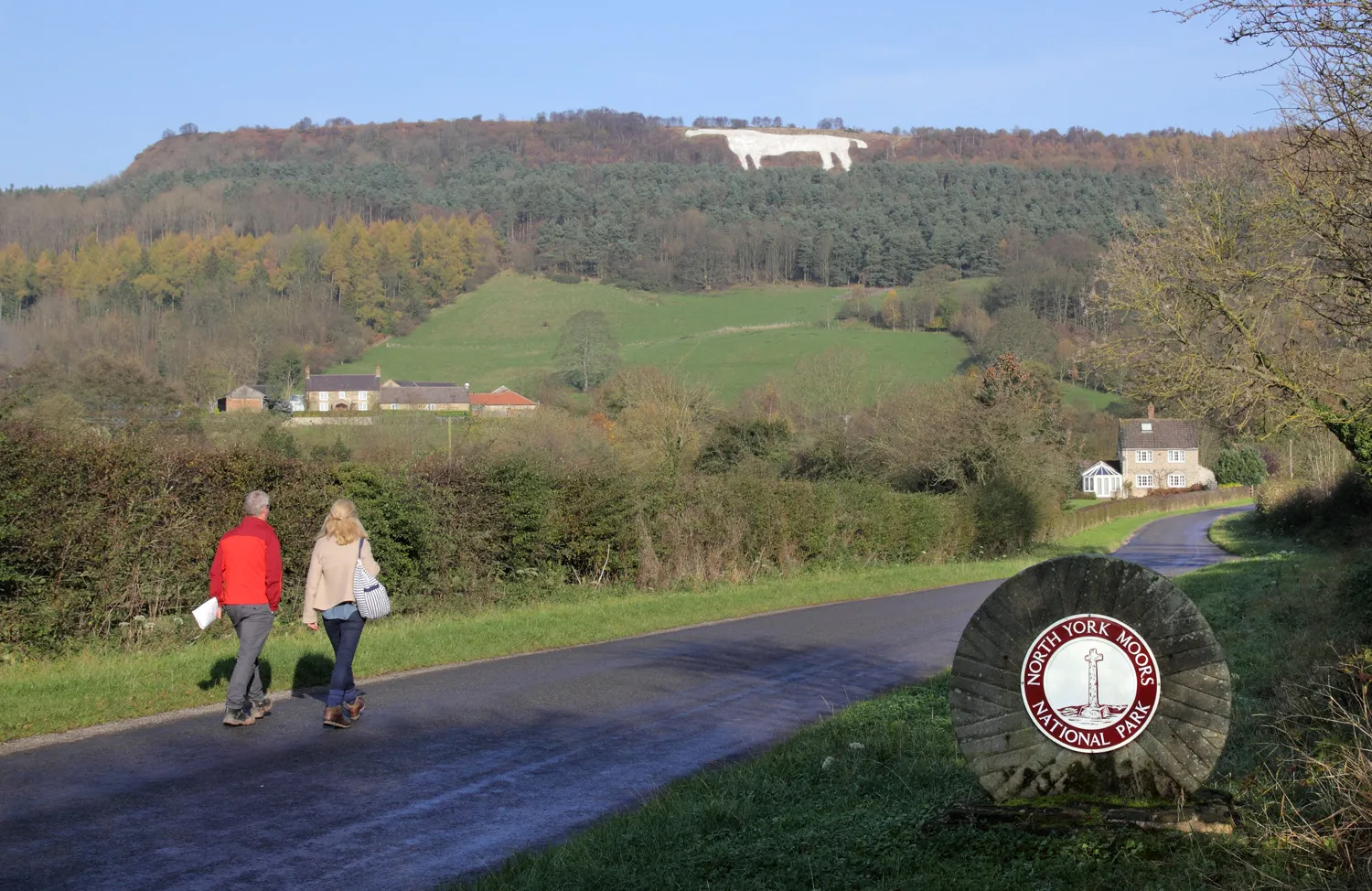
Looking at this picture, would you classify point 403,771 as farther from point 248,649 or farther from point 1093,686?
Result: point 1093,686

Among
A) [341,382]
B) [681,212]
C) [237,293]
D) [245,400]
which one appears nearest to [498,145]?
[681,212]

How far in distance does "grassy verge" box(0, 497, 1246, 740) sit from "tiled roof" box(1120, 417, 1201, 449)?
279 ft

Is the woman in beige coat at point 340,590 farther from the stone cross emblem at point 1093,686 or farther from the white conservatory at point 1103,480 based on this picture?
the white conservatory at point 1103,480

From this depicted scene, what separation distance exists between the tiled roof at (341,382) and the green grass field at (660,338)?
8.33 metres

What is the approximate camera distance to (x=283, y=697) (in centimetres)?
1112

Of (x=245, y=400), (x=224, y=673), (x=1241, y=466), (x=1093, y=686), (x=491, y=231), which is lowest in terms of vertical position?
(x=1241, y=466)

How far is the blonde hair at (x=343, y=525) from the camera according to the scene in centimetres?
1035

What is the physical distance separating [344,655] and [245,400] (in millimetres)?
59512

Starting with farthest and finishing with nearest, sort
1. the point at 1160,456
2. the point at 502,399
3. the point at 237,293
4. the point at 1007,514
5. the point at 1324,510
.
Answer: the point at 237,293, the point at 1160,456, the point at 502,399, the point at 1007,514, the point at 1324,510

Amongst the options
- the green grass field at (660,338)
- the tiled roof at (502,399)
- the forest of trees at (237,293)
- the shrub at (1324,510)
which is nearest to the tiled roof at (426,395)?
the tiled roof at (502,399)

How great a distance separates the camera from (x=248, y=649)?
9867mm

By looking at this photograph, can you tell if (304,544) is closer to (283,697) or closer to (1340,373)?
(283,697)

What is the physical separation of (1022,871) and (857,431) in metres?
47.7

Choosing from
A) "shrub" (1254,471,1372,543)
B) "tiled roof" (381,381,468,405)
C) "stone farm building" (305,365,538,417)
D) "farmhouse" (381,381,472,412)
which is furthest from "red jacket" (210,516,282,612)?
"tiled roof" (381,381,468,405)
